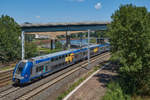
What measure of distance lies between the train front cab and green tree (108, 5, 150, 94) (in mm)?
9736

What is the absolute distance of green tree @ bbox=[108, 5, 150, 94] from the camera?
1320cm

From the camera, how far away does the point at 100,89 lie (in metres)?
15.8

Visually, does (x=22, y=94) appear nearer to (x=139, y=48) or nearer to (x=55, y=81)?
(x=55, y=81)

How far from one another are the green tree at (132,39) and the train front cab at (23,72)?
974 cm

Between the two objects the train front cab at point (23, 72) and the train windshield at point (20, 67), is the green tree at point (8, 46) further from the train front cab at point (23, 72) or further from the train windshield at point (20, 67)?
the train front cab at point (23, 72)

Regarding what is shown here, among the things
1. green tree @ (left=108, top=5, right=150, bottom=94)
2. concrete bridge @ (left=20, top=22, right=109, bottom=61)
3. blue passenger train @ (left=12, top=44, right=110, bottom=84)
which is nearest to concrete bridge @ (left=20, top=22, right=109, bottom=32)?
concrete bridge @ (left=20, top=22, right=109, bottom=61)

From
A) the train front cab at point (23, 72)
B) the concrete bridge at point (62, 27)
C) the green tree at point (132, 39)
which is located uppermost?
the concrete bridge at point (62, 27)

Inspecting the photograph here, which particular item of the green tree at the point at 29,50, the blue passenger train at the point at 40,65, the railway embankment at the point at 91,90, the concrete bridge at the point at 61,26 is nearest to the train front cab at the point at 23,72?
the blue passenger train at the point at 40,65

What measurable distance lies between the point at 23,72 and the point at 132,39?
12005 millimetres

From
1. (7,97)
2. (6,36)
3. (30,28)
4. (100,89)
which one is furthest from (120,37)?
(30,28)

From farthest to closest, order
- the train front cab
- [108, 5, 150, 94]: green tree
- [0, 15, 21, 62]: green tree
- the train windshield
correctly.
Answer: [0, 15, 21, 62]: green tree < the train windshield < the train front cab < [108, 5, 150, 94]: green tree

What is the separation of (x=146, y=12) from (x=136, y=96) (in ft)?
26.7

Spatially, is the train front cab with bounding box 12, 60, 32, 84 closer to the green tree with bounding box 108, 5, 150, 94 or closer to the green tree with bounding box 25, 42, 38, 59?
the green tree with bounding box 108, 5, 150, 94

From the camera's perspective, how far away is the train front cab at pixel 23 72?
55.3 feet
